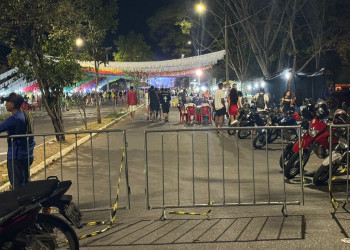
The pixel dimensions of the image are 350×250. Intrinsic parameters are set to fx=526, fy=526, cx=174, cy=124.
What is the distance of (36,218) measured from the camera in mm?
4711

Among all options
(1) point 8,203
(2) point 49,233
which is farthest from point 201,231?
(1) point 8,203

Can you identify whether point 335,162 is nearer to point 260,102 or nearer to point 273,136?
point 273,136

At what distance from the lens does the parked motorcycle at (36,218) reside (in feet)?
14.8

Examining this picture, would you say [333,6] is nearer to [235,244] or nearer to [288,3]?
[288,3]

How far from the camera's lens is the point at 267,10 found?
31.1 m

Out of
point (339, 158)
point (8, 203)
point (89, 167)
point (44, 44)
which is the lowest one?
point (89, 167)

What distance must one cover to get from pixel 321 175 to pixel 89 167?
495 cm

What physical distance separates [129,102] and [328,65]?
19.1 meters

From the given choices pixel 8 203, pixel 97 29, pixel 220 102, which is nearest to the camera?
pixel 8 203

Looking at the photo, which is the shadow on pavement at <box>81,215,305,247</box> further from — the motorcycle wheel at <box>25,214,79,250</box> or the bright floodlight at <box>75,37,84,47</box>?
the bright floodlight at <box>75,37,84,47</box>

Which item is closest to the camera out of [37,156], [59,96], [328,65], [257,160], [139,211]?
[139,211]

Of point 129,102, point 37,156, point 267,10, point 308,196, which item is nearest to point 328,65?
point 267,10

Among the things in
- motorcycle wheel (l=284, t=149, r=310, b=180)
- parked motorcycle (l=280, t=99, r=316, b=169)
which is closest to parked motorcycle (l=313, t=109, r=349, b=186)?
motorcycle wheel (l=284, t=149, r=310, b=180)

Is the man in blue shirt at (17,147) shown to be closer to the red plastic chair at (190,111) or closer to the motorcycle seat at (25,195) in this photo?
the motorcycle seat at (25,195)
